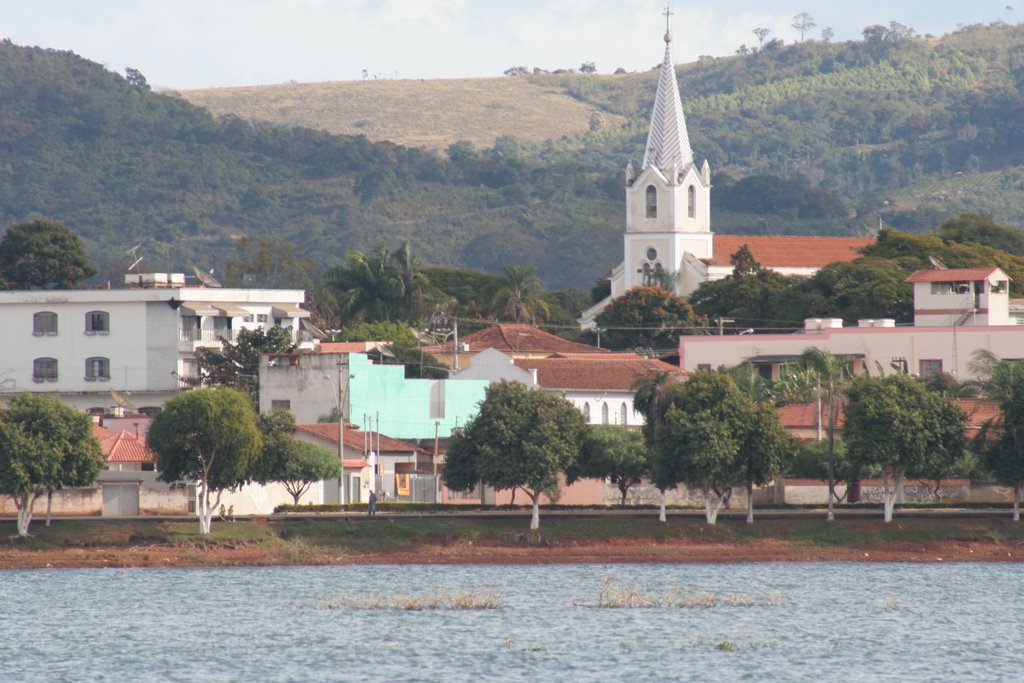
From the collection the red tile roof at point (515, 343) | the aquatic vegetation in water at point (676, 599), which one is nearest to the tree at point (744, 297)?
the red tile roof at point (515, 343)

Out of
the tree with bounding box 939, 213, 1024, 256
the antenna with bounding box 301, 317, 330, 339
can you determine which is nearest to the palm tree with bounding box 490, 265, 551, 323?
the antenna with bounding box 301, 317, 330, 339

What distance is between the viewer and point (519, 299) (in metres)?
141

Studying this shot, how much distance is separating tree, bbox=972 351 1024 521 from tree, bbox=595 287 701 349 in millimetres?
47005

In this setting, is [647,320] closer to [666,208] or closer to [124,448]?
[666,208]

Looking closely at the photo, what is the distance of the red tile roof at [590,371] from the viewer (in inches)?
3866

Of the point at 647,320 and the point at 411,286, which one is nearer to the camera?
the point at 647,320

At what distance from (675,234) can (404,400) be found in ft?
208

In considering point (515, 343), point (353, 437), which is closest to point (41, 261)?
point (515, 343)

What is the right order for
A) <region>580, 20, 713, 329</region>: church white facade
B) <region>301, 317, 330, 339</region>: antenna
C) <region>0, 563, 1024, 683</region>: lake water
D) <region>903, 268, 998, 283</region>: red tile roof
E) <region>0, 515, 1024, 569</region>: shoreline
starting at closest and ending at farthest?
<region>0, 563, 1024, 683</region>: lake water
<region>0, 515, 1024, 569</region>: shoreline
<region>903, 268, 998, 283</region>: red tile roof
<region>301, 317, 330, 339</region>: antenna
<region>580, 20, 713, 329</region>: church white facade

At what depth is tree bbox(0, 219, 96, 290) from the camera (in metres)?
120

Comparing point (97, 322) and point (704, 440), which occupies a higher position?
point (97, 322)

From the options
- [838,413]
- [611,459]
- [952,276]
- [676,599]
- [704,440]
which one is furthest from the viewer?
[952,276]

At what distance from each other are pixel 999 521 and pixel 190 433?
2828 cm

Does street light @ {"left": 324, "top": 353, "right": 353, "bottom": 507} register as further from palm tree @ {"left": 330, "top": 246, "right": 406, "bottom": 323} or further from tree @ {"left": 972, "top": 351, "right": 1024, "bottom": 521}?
palm tree @ {"left": 330, "top": 246, "right": 406, "bottom": 323}
